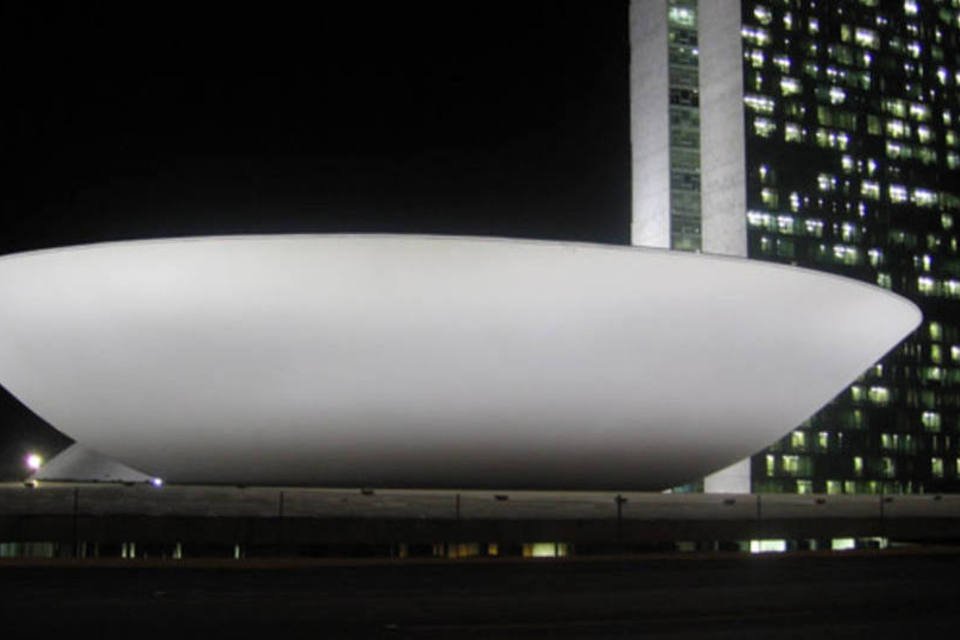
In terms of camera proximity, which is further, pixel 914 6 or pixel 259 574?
pixel 914 6

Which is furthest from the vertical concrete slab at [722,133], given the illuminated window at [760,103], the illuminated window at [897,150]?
the illuminated window at [897,150]

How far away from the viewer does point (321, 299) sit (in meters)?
18.2

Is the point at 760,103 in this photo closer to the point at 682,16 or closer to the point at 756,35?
A: the point at 756,35

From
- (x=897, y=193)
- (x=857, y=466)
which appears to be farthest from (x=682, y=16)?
(x=857, y=466)

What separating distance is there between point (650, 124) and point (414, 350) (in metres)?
58.6

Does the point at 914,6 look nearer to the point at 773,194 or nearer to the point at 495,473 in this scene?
the point at 773,194

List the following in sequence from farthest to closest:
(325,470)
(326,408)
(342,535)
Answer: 1. (325,470)
2. (326,408)
3. (342,535)

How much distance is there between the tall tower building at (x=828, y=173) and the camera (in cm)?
6944

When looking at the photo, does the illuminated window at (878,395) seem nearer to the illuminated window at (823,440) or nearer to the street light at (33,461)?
the illuminated window at (823,440)

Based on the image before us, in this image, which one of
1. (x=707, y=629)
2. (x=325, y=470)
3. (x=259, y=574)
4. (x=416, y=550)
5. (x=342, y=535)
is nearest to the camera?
(x=707, y=629)

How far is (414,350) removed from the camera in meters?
18.7

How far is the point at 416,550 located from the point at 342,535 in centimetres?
158

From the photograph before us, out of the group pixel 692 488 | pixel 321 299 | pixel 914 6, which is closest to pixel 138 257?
pixel 321 299

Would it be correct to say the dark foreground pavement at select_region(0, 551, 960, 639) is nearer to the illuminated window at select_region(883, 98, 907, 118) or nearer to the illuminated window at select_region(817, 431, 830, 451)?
the illuminated window at select_region(817, 431, 830, 451)
